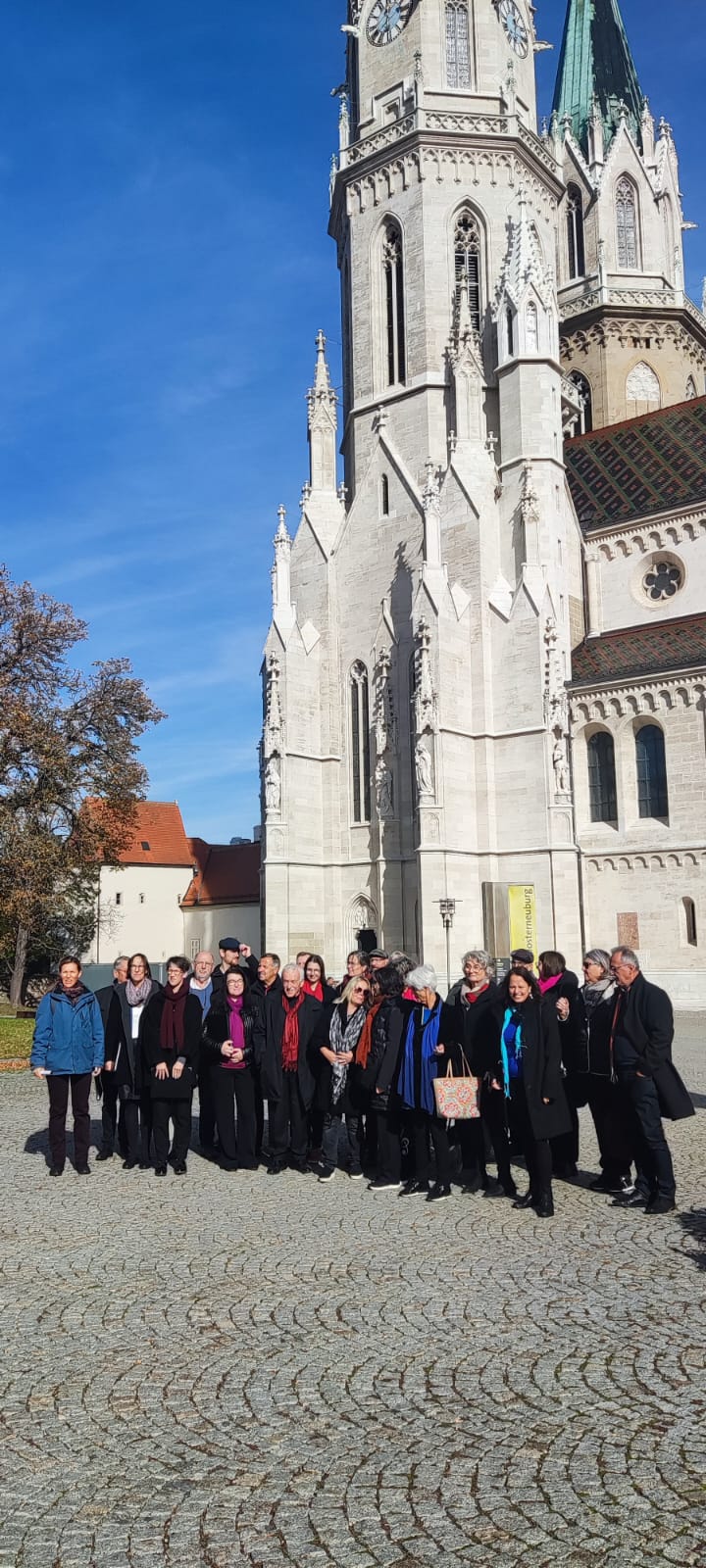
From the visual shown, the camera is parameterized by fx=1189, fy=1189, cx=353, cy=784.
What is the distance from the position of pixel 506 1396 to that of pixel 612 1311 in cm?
109

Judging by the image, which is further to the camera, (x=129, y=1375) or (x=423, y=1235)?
(x=423, y=1235)

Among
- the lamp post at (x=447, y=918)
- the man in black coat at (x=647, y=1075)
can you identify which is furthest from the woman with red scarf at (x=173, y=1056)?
the lamp post at (x=447, y=918)

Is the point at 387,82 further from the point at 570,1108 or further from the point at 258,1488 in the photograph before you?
the point at 258,1488

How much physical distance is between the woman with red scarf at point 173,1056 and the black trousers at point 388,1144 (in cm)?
140

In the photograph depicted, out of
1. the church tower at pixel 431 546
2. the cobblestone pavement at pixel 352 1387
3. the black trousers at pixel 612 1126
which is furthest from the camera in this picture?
the church tower at pixel 431 546

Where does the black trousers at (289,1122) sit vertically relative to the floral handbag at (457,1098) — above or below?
below

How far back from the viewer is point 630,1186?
25.1ft

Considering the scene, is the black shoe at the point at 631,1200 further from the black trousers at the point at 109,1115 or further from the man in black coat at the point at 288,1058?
the black trousers at the point at 109,1115

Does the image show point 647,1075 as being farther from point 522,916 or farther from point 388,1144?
point 522,916

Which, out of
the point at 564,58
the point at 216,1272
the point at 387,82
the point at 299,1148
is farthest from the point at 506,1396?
the point at 564,58

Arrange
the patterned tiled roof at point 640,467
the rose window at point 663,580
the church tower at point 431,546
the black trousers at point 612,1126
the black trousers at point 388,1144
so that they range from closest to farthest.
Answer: the black trousers at point 612,1126
the black trousers at point 388,1144
the church tower at point 431,546
the rose window at point 663,580
the patterned tiled roof at point 640,467

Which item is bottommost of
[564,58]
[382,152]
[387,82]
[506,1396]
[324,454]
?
[506,1396]

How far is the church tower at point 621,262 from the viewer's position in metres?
38.8

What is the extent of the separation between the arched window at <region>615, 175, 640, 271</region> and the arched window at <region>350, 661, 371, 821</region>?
→ 65.9ft
